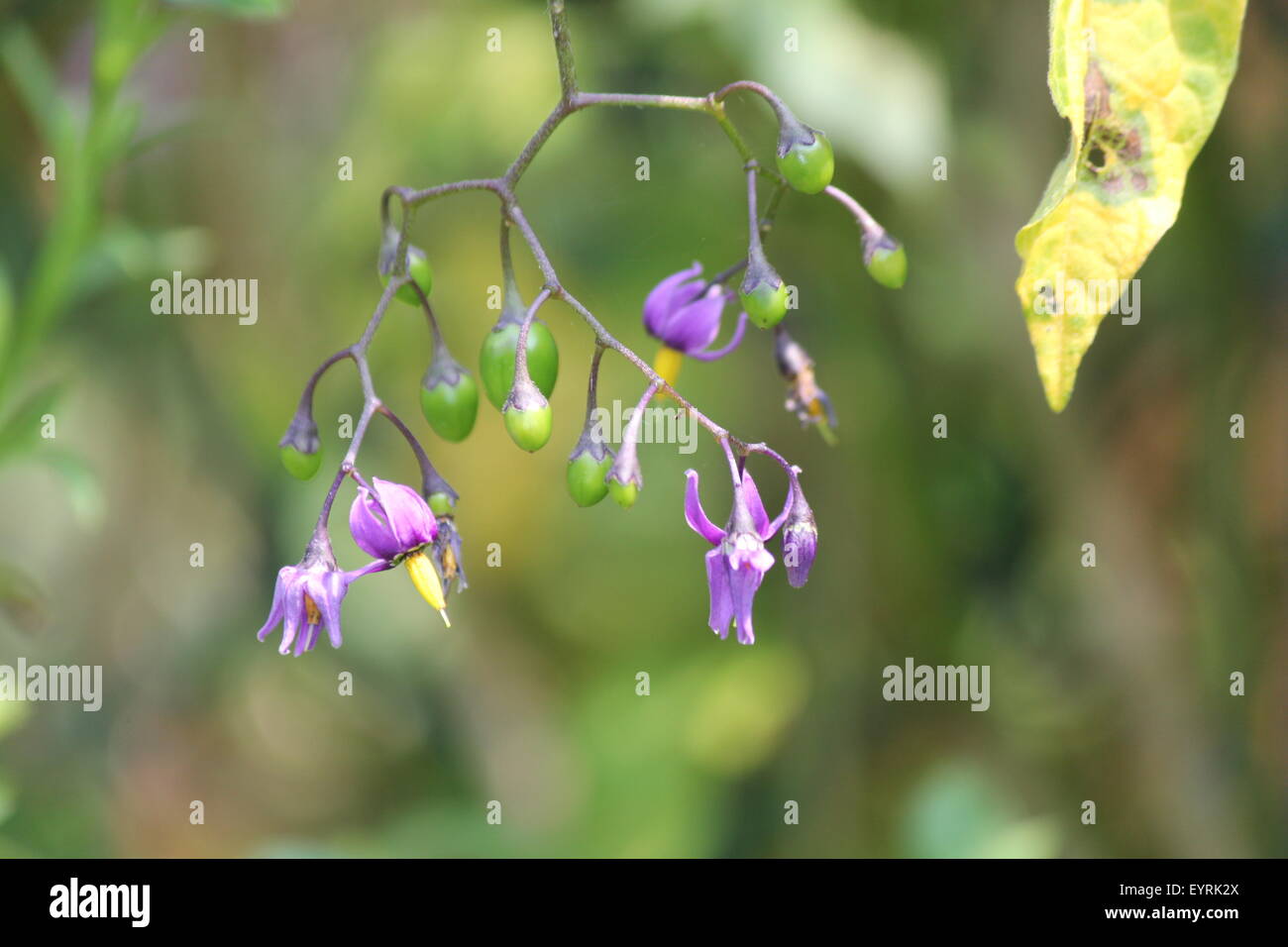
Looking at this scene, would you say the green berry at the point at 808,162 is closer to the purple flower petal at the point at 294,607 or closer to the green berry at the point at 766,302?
the green berry at the point at 766,302

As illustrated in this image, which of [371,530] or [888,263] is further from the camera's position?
[888,263]

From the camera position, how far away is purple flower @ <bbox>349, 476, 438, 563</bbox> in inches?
33.3

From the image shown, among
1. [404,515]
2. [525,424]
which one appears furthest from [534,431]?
[404,515]

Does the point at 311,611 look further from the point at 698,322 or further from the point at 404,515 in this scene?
the point at 698,322

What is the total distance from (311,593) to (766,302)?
37cm

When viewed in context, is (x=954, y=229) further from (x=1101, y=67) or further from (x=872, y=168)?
(x=1101, y=67)

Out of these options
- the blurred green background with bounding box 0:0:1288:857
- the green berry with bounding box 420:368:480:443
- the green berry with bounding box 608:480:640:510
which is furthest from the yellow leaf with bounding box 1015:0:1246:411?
the blurred green background with bounding box 0:0:1288:857

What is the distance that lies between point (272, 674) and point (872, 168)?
5.30 ft

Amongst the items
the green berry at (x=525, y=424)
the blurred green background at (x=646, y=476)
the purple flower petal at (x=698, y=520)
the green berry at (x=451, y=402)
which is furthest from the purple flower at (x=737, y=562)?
the blurred green background at (x=646, y=476)

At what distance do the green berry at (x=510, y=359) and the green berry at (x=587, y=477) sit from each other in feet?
0.21

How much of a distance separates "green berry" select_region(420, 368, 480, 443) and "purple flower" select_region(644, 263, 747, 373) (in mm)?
182

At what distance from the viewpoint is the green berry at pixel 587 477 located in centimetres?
87

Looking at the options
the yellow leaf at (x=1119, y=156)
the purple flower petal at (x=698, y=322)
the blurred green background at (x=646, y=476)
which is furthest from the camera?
the blurred green background at (x=646, y=476)

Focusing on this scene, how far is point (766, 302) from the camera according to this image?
2.83 feet
